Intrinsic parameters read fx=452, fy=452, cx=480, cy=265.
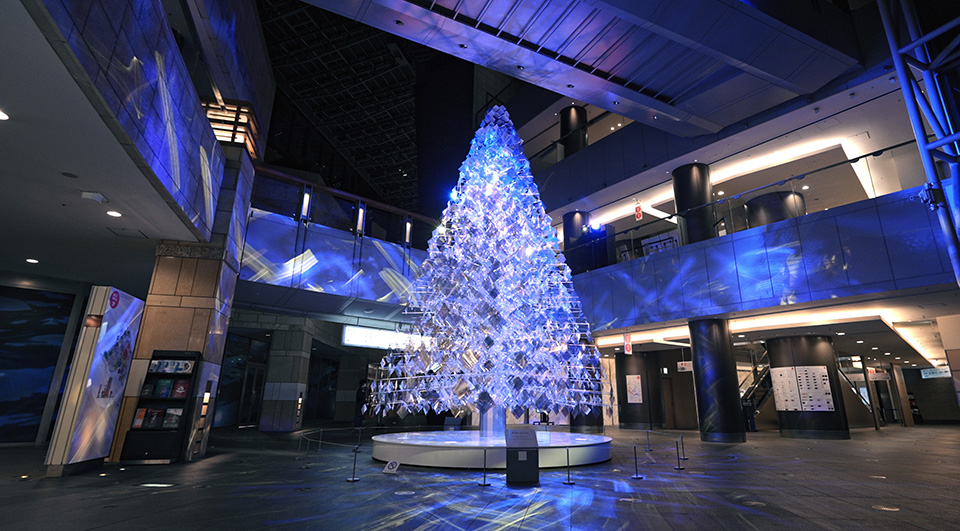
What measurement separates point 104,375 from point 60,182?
2.53 meters

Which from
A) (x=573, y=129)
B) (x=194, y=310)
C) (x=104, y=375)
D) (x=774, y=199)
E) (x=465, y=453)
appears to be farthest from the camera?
(x=573, y=129)

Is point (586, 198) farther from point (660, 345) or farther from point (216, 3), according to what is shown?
point (216, 3)

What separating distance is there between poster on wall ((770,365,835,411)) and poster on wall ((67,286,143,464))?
15960 mm

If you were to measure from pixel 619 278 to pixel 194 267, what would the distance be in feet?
34.7

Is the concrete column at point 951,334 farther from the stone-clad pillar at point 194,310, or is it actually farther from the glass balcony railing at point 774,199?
the stone-clad pillar at point 194,310

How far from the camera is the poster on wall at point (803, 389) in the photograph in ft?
41.8

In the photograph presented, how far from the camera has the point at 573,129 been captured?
1739 cm

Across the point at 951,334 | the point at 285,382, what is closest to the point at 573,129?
the point at 951,334

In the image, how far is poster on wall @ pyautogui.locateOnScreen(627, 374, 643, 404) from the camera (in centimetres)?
1675

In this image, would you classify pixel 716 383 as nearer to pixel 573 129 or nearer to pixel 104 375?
pixel 573 129

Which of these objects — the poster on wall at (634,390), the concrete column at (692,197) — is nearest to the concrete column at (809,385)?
the poster on wall at (634,390)

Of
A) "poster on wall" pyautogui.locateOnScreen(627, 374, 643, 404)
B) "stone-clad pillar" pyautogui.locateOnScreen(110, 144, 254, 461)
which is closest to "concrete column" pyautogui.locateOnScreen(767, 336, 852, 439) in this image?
"poster on wall" pyautogui.locateOnScreen(627, 374, 643, 404)

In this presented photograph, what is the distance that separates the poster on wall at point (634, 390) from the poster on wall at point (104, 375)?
600 inches

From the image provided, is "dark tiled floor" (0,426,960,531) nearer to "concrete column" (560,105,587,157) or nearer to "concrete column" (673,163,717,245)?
"concrete column" (673,163,717,245)
